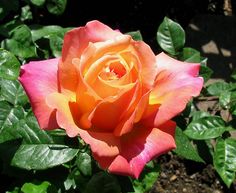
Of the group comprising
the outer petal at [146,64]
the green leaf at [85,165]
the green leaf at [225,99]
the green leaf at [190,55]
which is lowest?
the green leaf at [225,99]

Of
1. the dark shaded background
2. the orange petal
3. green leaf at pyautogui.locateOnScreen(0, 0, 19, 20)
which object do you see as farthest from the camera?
the dark shaded background

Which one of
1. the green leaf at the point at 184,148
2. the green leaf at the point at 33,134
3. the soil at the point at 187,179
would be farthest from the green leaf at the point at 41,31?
the soil at the point at 187,179

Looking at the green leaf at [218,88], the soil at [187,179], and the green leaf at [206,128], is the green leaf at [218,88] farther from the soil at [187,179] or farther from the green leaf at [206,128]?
the soil at [187,179]

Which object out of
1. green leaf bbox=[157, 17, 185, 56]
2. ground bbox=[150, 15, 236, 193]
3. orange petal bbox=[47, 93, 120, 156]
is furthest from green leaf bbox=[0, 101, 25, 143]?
ground bbox=[150, 15, 236, 193]

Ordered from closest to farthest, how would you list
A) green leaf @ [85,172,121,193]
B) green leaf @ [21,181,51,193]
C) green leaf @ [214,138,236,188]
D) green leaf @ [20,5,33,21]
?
green leaf @ [85,172,121,193], green leaf @ [21,181,51,193], green leaf @ [214,138,236,188], green leaf @ [20,5,33,21]

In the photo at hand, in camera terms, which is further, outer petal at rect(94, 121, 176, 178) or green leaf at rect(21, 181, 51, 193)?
green leaf at rect(21, 181, 51, 193)

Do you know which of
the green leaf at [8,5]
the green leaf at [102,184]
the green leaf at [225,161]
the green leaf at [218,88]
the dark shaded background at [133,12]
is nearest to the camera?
the green leaf at [102,184]

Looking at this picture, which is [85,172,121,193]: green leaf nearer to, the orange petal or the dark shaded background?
the orange petal
